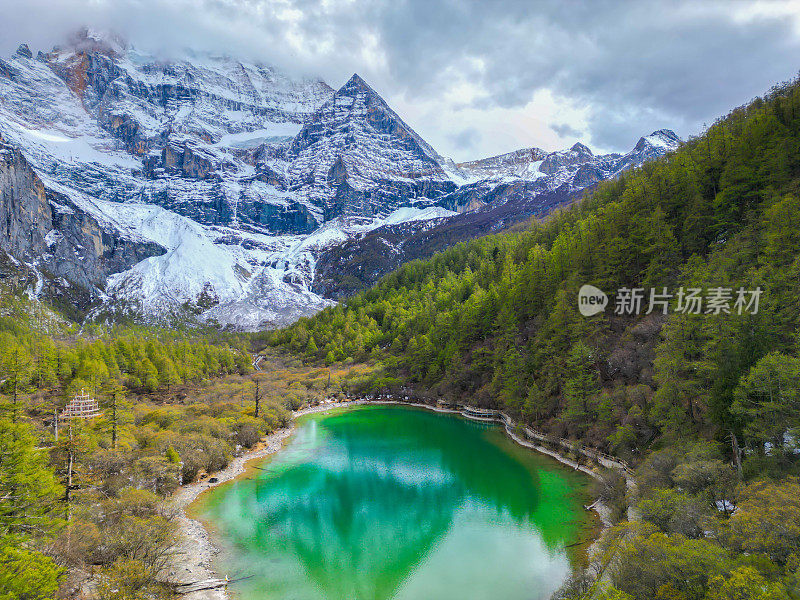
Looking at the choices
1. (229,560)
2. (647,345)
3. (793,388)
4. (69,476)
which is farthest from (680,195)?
(69,476)

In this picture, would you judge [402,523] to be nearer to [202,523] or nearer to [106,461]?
[202,523]

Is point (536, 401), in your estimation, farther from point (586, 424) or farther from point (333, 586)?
point (333, 586)

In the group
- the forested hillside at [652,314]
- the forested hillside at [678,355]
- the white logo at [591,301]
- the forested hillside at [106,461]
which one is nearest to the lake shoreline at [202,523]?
the forested hillside at [106,461]

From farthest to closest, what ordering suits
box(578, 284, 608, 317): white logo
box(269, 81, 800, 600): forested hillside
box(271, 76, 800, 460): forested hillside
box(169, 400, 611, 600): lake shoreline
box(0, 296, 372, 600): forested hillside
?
box(578, 284, 608, 317): white logo, box(271, 76, 800, 460): forested hillside, box(169, 400, 611, 600): lake shoreline, box(0, 296, 372, 600): forested hillside, box(269, 81, 800, 600): forested hillside

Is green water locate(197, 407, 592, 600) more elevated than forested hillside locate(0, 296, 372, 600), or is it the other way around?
forested hillside locate(0, 296, 372, 600)

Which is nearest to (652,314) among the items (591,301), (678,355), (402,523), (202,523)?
(591,301)

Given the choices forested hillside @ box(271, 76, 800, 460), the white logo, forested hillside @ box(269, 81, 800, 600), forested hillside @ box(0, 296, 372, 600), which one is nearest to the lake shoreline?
forested hillside @ box(0, 296, 372, 600)

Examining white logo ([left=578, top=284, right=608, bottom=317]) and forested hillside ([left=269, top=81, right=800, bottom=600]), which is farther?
white logo ([left=578, top=284, right=608, bottom=317])

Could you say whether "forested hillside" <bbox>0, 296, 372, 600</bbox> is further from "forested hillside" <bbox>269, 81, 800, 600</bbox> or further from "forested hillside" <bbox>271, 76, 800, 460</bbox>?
"forested hillside" <bbox>271, 76, 800, 460</bbox>
